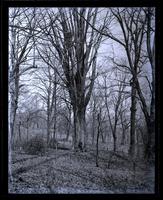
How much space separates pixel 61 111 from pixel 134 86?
0.70 meters

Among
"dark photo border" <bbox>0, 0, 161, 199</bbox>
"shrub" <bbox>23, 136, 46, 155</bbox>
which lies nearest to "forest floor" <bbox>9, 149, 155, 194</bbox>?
"shrub" <bbox>23, 136, 46, 155</bbox>

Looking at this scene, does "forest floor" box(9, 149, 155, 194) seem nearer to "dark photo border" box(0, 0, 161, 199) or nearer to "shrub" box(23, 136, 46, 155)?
"shrub" box(23, 136, 46, 155)

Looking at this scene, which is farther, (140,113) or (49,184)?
(140,113)

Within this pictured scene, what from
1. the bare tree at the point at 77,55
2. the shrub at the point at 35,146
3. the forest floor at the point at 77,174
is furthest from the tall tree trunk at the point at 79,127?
the shrub at the point at 35,146

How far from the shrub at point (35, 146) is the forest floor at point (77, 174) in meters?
0.05

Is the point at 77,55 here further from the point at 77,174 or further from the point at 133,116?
the point at 77,174

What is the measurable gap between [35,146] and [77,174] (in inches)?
18.9

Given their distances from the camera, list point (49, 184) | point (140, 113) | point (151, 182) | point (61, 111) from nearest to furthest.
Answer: point (151, 182)
point (49, 184)
point (140, 113)
point (61, 111)

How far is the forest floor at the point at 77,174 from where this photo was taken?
1.89 meters
